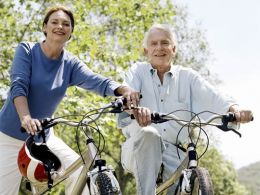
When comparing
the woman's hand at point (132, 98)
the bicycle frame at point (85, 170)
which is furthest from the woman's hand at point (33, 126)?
the woman's hand at point (132, 98)

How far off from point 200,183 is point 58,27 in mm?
1822

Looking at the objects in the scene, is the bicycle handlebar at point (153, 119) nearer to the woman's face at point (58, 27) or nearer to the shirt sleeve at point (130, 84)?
the shirt sleeve at point (130, 84)

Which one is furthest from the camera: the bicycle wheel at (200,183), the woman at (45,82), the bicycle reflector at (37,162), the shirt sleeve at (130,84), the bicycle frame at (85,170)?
the woman at (45,82)

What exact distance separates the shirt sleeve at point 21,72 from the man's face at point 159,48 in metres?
0.99

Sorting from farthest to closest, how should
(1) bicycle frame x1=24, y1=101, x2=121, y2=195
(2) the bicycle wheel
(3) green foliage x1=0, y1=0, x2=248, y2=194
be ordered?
(3) green foliage x1=0, y1=0, x2=248, y2=194
(1) bicycle frame x1=24, y1=101, x2=121, y2=195
(2) the bicycle wheel

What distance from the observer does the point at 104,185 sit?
366cm

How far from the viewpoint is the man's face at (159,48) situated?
4516 mm

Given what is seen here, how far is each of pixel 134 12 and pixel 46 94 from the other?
9310mm

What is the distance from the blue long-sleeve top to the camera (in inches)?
178

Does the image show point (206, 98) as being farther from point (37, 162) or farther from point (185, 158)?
point (37, 162)

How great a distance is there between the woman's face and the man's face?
0.69m

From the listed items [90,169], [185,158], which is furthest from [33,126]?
[185,158]

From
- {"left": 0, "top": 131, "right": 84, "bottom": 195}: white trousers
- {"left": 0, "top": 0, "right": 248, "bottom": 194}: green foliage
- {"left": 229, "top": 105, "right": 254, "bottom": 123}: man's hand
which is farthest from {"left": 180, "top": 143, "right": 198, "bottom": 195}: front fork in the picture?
{"left": 0, "top": 0, "right": 248, "bottom": 194}: green foliage

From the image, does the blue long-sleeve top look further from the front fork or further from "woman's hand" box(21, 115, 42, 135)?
the front fork
